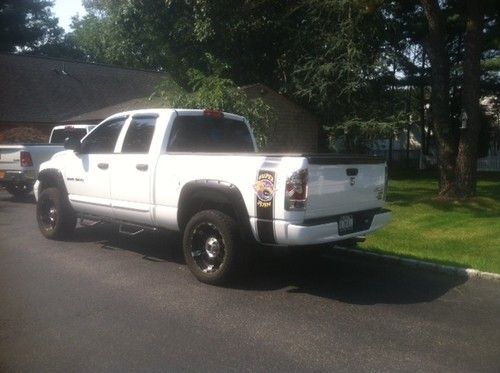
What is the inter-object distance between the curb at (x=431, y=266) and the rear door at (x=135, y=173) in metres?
3.15

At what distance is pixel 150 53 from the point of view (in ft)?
85.7

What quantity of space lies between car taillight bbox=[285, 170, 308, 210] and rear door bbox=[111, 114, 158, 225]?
2.17m

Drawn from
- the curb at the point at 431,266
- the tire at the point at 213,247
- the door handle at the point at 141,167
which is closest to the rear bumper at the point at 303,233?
the tire at the point at 213,247

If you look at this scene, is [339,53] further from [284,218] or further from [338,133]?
[284,218]

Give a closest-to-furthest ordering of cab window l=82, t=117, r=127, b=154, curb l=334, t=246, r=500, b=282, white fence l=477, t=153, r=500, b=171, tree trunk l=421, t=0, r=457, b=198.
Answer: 1. curb l=334, t=246, r=500, b=282
2. cab window l=82, t=117, r=127, b=154
3. tree trunk l=421, t=0, r=457, b=198
4. white fence l=477, t=153, r=500, b=171

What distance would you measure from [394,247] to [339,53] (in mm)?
12685

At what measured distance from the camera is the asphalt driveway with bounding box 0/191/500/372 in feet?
13.4

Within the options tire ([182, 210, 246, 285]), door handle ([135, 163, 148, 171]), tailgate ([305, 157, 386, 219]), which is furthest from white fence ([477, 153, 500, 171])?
tire ([182, 210, 246, 285])

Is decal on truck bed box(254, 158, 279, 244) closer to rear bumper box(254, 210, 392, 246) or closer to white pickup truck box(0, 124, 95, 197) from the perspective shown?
rear bumper box(254, 210, 392, 246)

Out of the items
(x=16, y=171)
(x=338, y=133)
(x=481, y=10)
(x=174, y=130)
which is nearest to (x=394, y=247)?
(x=174, y=130)

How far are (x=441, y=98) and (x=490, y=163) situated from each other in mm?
16406

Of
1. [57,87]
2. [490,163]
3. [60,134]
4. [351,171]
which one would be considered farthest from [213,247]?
[57,87]

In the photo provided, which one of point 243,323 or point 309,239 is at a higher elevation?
point 309,239

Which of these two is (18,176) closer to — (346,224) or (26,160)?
(26,160)
